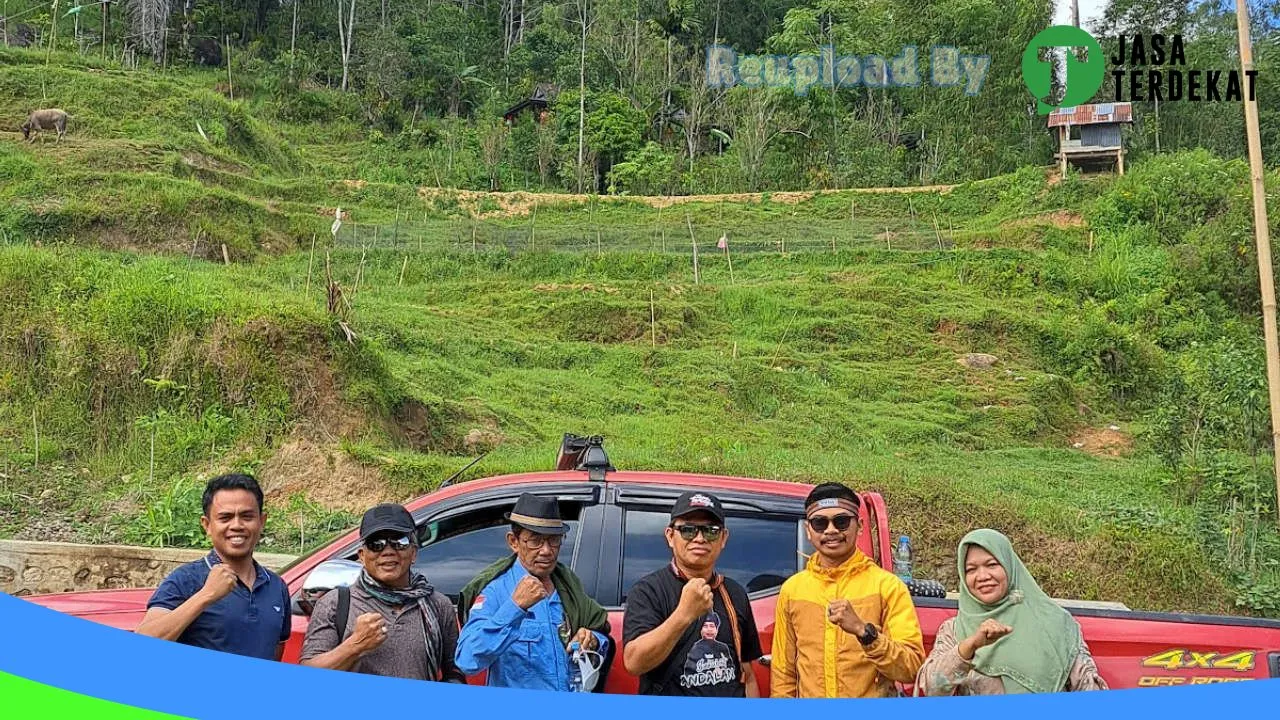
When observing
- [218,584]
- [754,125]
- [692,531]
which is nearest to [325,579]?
[218,584]

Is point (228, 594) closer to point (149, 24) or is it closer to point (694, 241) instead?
point (694, 241)

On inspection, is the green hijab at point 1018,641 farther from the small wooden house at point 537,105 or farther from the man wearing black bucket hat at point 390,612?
the small wooden house at point 537,105

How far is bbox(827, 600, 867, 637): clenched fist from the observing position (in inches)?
91.7

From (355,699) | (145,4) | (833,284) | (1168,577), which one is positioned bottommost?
(1168,577)

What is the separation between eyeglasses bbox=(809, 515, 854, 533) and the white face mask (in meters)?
0.63

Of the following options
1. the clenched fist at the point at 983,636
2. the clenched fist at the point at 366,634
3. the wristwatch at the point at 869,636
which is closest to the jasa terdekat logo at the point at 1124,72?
the clenched fist at the point at 983,636

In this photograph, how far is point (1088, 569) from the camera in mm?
7180

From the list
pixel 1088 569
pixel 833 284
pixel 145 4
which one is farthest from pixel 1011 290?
pixel 145 4

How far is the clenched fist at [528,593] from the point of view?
2.47 meters

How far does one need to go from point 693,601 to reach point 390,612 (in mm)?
777

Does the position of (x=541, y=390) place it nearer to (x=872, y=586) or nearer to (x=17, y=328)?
(x=17, y=328)

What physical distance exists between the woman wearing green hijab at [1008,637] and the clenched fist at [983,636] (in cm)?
8

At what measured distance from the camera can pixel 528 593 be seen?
2469 mm

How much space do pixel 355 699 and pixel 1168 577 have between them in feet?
21.1
